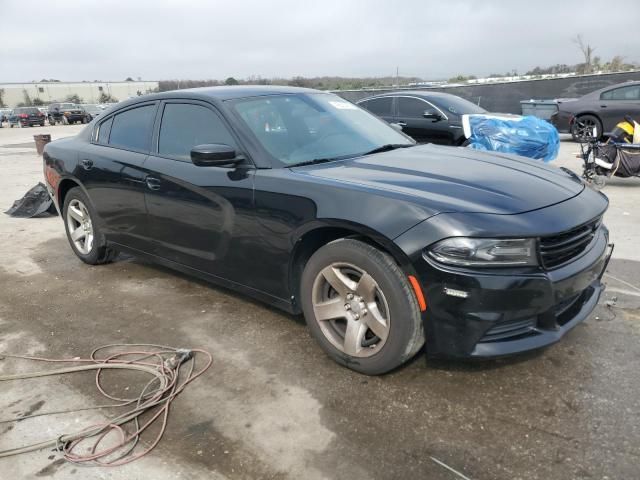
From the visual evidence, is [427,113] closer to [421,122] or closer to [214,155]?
[421,122]

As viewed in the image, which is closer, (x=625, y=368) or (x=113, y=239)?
(x=625, y=368)

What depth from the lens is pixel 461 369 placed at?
9.74 ft

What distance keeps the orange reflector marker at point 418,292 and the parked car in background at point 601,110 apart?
10.8 meters

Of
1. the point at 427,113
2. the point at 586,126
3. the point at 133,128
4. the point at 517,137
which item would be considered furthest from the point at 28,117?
the point at 133,128

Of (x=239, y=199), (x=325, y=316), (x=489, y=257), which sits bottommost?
(x=325, y=316)

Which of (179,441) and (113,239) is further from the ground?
(113,239)

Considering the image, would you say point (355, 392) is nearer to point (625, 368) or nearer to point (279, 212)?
point (279, 212)

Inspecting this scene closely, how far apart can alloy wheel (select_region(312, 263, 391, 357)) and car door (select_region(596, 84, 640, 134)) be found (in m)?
11.5

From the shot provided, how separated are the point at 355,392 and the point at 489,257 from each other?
1.01 meters

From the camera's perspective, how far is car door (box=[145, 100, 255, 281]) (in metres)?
3.34

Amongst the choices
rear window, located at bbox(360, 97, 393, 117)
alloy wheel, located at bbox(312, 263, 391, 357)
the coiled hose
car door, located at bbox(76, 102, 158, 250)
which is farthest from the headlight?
rear window, located at bbox(360, 97, 393, 117)

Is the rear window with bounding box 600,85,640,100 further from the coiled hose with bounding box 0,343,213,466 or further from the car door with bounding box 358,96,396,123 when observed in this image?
the coiled hose with bounding box 0,343,213,466

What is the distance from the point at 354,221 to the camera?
270 cm

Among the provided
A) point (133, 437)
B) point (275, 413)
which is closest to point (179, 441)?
point (133, 437)
